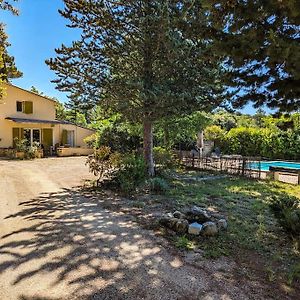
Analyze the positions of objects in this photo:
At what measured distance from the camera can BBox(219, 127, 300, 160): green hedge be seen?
80.2 ft

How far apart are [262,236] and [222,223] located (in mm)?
839

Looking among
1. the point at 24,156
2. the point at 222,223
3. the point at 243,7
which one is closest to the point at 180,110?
the point at 222,223

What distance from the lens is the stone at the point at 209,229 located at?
5781 mm

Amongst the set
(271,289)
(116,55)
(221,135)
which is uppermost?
(116,55)

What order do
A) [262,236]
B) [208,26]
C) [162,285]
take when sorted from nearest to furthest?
[162,285]
[208,26]
[262,236]

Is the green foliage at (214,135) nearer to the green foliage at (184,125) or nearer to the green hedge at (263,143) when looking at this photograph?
the green hedge at (263,143)

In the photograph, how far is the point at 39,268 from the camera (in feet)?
13.8

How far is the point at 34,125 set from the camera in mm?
25766

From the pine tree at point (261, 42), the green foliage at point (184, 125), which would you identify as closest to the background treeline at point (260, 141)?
the green foliage at point (184, 125)

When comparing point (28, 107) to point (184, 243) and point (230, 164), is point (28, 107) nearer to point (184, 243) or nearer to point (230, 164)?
point (230, 164)

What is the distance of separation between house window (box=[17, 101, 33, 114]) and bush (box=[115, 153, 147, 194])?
18.3 meters

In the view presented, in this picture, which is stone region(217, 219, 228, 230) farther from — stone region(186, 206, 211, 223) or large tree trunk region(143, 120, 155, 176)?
large tree trunk region(143, 120, 155, 176)

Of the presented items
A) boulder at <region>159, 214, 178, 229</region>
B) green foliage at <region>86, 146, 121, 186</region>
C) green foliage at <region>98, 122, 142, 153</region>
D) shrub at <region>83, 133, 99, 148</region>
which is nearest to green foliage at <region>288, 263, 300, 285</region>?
boulder at <region>159, 214, 178, 229</region>

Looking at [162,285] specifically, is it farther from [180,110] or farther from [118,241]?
[180,110]
